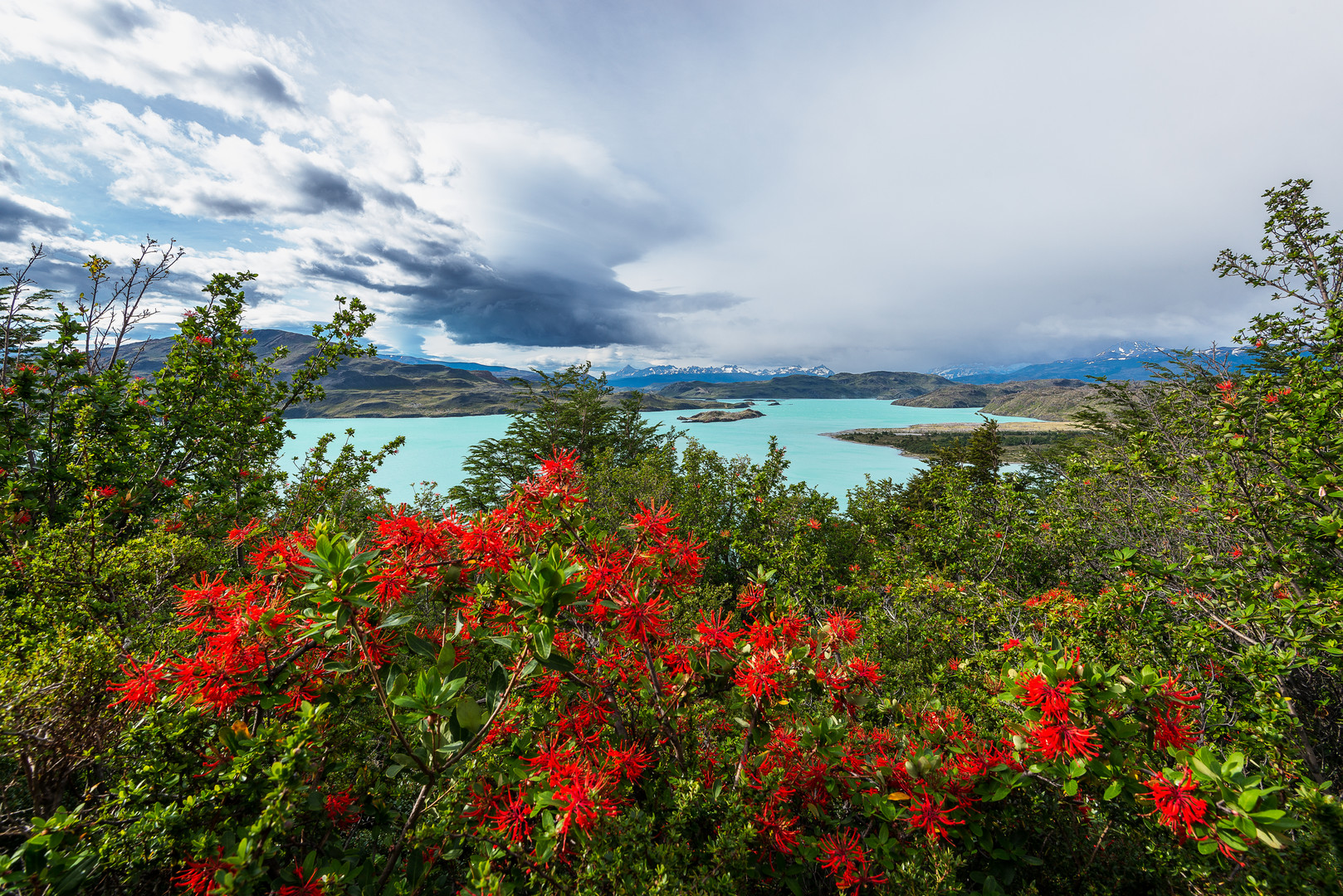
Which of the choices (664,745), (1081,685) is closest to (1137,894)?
(1081,685)

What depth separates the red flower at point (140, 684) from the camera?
1940mm

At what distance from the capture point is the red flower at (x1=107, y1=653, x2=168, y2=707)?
6.37 ft

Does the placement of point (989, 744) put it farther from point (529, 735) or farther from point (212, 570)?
point (212, 570)

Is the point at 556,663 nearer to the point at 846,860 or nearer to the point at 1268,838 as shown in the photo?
the point at 846,860

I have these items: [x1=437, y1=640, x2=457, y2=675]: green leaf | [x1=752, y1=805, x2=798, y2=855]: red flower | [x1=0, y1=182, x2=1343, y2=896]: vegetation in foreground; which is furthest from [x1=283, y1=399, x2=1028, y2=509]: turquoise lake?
[x1=437, y1=640, x2=457, y2=675]: green leaf

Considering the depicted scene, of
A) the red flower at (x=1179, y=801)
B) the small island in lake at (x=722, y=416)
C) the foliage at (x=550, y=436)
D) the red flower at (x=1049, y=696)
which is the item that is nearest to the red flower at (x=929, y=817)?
the red flower at (x=1049, y=696)

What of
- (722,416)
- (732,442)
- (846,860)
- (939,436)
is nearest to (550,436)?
(846,860)

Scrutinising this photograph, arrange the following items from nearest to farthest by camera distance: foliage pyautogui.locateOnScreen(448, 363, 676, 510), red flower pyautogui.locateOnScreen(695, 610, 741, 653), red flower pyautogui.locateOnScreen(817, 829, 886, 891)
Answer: red flower pyautogui.locateOnScreen(817, 829, 886, 891), red flower pyautogui.locateOnScreen(695, 610, 741, 653), foliage pyautogui.locateOnScreen(448, 363, 676, 510)

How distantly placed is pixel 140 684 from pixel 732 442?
70.8m

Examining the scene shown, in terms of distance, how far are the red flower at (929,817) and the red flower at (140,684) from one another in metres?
3.50

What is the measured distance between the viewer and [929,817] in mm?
2127

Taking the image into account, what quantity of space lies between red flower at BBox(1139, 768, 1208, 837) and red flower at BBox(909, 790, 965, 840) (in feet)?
2.51

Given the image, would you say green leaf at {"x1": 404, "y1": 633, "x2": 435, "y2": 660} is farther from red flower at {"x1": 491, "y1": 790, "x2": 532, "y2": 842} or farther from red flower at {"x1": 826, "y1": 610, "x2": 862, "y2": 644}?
red flower at {"x1": 826, "y1": 610, "x2": 862, "y2": 644}

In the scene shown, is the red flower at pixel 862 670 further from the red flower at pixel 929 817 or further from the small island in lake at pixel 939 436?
the small island in lake at pixel 939 436
